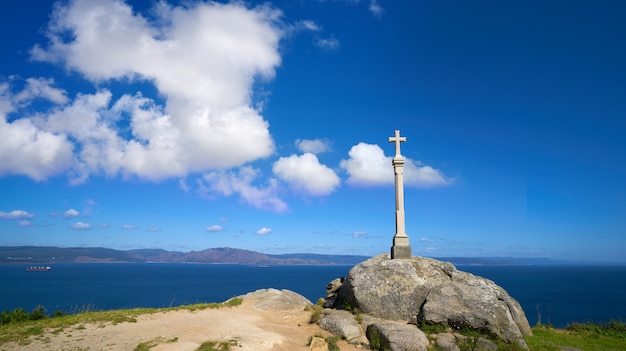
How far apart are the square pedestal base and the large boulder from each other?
1146 mm

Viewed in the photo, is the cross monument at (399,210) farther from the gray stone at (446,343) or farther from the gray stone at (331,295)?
the gray stone at (446,343)

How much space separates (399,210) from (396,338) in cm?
880

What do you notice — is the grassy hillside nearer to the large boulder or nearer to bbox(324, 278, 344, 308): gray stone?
the large boulder

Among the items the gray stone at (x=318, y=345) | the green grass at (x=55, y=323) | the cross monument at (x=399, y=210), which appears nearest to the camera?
the green grass at (x=55, y=323)

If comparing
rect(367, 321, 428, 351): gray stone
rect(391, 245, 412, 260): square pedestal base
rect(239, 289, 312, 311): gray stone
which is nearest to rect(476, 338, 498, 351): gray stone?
rect(367, 321, 428, 351): gray stone

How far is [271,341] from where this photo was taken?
1200 cm

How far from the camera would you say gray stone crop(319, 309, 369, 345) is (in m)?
12.8

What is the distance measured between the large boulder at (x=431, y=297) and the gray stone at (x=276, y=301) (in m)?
2.56

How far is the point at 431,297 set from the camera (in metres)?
14.4

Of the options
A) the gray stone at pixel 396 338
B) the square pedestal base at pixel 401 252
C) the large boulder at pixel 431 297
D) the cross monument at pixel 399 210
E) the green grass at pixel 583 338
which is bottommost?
the green grass at pixel 583 338

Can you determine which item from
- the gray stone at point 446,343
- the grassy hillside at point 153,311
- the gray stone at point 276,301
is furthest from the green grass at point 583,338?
the gray stone at point 276,301

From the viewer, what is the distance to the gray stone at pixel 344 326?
12.8 metres

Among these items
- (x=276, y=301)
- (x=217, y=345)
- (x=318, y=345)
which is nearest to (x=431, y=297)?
(x=318, y=345)

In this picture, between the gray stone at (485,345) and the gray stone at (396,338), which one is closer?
the gray stone at (396,338)
